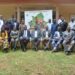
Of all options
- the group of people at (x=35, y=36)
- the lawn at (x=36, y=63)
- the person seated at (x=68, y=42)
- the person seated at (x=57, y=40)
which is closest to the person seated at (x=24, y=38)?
the group of people at (x=35, y=36)

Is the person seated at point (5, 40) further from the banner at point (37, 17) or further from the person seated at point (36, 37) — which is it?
the banner at point (37, 17)

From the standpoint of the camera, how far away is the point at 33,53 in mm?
22078

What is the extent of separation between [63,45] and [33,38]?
1.68m

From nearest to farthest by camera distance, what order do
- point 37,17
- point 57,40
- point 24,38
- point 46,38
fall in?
point 57,40, point 24,38, point 46,38, point 37,17

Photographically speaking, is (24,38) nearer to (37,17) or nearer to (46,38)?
(46,38)

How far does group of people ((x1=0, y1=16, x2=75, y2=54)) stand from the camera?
73.2 ft

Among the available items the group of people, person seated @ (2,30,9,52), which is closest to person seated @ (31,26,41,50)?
the group of people

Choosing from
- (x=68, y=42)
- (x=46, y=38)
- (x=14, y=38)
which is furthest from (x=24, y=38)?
(x=68, y=42)

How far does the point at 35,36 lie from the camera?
2292cm

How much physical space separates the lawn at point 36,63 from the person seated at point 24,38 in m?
0.52

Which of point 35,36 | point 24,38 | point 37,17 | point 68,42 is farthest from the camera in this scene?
point 37,17

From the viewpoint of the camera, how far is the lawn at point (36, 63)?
1931 cm

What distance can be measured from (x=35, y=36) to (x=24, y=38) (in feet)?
2.00

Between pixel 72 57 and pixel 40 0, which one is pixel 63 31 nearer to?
pixel 72 57
